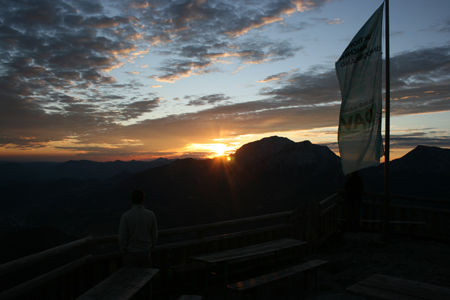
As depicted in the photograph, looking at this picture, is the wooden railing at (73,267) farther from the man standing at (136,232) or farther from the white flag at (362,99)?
the white flag at (362,99)

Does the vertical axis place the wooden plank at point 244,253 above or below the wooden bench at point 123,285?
below

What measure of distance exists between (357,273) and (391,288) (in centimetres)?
388

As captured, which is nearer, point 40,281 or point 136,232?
point 40,281

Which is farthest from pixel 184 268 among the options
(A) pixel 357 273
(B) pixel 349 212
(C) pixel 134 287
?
(B) pixel 349 212

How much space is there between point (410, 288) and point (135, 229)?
3711 mm

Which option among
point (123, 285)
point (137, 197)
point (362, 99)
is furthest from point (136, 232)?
point (362, 99)

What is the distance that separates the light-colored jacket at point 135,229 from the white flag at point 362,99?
4.88 m

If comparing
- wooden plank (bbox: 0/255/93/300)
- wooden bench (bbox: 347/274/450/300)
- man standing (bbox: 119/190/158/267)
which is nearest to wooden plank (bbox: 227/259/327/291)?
man standing (bbox: 119/190/158/267)

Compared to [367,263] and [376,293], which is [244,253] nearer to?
[376,293]

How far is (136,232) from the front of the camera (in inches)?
205

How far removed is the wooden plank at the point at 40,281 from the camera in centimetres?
385

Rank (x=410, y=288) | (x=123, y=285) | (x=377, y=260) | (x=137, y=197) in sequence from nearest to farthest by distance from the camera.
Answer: (x=410, y=288)
(x=123, y=285)
(x=137, y=197)
(x=377, y=260)

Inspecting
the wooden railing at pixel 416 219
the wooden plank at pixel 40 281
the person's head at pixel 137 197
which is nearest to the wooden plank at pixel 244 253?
the person's head at pixel 137 197

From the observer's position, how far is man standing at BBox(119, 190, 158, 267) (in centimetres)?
518
